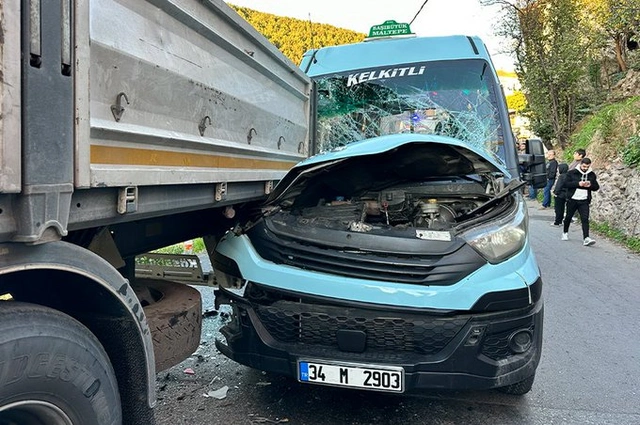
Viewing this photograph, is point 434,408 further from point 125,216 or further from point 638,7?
point 638,7

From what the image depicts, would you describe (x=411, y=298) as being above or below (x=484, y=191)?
below

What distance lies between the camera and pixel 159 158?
6.40 ft

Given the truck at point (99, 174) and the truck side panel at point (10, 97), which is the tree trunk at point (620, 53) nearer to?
the truck at point (99, 174)

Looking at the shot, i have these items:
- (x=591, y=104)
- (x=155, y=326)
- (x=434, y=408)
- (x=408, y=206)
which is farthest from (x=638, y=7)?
(x=155, y=326)

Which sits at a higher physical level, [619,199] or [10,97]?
[10,97]

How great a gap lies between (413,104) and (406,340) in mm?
2704

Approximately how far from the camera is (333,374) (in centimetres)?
256

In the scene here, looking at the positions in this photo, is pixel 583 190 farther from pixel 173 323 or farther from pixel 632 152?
pixel 173 323

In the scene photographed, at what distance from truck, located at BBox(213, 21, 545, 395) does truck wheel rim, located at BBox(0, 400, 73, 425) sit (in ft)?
4.39

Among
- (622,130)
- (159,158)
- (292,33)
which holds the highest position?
(292,33)

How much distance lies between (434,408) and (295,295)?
1.25 meters

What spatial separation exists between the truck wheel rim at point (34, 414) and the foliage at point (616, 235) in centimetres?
985

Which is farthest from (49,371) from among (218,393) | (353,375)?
(218,393)

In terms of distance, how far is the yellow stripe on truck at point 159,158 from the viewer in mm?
1613
